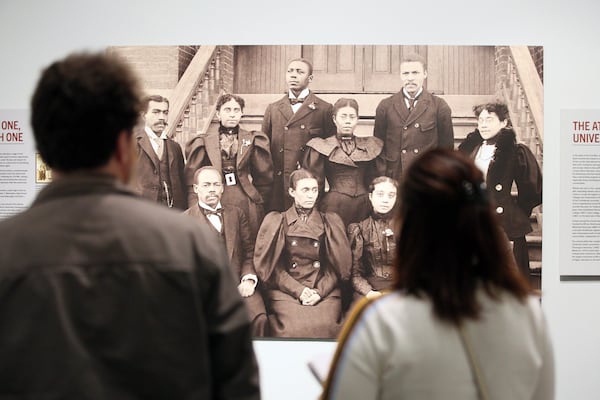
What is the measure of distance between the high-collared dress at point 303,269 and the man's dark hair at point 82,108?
2069 mm

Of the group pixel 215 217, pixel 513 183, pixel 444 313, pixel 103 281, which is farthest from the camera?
pixel 215 217

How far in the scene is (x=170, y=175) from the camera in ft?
10.9

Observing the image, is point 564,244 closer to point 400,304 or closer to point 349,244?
point 349,244

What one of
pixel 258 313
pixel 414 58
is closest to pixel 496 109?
pixel 414 58

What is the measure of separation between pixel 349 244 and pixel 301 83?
0.86 meters

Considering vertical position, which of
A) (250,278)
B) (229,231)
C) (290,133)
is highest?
(290,133)

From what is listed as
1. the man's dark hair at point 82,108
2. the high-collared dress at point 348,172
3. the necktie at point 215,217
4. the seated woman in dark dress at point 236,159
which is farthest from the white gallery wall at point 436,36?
the man's dark hair at point 82,108

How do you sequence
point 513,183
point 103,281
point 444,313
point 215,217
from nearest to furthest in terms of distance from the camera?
point 103,281 → point 444,313 → point 513,183 → point 215,217

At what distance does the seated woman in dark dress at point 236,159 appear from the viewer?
129 inches

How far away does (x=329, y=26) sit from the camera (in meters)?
3.33

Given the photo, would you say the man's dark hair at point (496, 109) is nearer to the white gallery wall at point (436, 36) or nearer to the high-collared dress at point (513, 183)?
the high-collared dress at point (513, 183)

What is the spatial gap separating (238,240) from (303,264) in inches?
14.1

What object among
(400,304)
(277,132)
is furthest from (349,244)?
(400,304)

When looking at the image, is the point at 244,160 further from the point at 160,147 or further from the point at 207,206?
the point at 160,147
